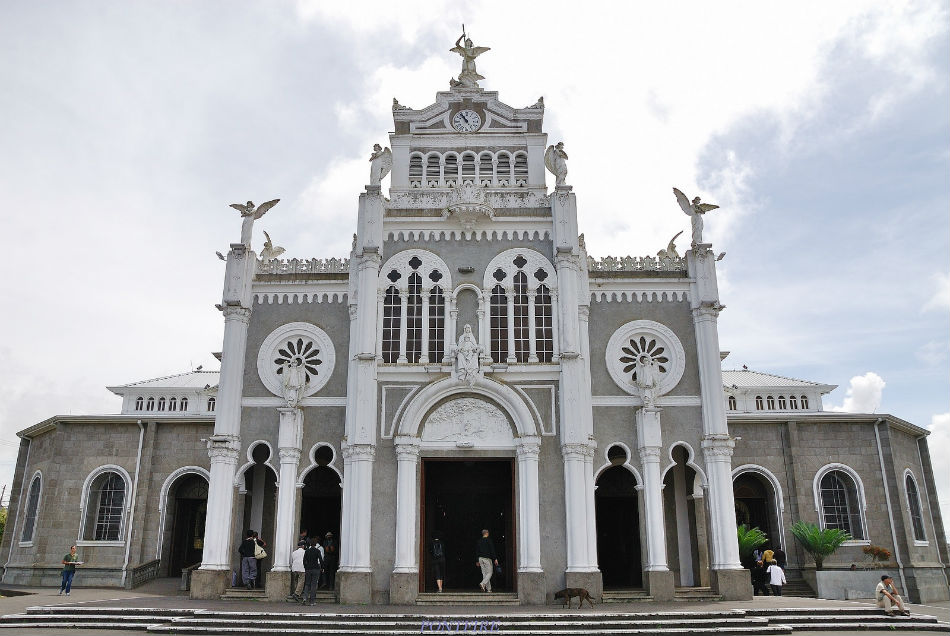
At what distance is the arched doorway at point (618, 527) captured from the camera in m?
28.6

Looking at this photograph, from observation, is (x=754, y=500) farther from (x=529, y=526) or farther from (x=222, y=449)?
(x=222, y=449)

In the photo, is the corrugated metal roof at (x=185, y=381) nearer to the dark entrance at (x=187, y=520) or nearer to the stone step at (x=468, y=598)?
the dark entrance at (x=187, y=520)

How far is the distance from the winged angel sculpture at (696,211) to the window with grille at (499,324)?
6.98 meters

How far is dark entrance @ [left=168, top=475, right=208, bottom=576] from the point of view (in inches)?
1221

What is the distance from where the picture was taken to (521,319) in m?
25.4

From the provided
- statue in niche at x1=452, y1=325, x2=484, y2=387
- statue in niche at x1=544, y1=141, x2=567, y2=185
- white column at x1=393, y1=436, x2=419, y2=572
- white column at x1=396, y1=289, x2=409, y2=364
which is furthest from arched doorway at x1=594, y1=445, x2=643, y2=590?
statue in niche at x1=544, y1=141, x2=567, y2=185

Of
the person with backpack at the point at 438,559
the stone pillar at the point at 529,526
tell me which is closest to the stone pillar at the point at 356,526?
the person with backpack at the point at 438,559

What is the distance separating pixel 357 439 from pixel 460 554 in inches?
266

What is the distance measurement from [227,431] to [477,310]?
28.9 feet

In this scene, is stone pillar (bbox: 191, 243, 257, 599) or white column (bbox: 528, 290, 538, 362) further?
white column (bbox: 528, 290, 538, 362)

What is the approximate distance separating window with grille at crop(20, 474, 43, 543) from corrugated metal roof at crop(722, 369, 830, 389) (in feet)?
94.8

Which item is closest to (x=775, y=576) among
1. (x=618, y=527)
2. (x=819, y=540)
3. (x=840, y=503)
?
(x=819, y=540)

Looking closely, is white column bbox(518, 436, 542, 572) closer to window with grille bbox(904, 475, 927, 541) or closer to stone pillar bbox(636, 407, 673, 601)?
stone pillar bbox(636, 407, 673, 601)

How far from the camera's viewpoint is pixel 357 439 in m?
23.6
